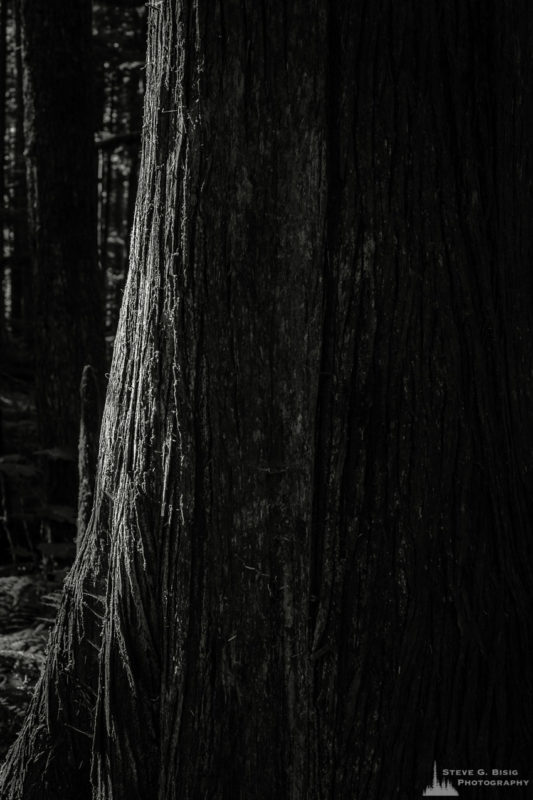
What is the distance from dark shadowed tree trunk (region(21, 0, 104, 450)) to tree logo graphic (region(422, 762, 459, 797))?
16.3 ft

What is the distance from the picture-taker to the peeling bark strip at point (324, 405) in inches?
85.1

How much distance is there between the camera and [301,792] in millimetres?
2230

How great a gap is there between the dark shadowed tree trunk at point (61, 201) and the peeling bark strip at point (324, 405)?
180 inches

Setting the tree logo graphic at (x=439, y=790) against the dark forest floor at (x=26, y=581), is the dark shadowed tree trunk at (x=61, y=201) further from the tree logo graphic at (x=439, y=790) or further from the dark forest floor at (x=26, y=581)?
the tree logo graphic at (x=439, y=790)

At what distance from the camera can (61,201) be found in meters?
6.61

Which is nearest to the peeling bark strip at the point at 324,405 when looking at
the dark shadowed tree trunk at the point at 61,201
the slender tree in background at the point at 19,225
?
the dark shadowed tree trunk at the point at 61,201

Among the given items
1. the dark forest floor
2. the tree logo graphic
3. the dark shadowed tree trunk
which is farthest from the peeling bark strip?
the dark shadowed tree trunk

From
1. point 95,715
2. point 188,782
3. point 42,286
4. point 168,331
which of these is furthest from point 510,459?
point 42,286

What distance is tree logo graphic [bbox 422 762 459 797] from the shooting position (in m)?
2.25

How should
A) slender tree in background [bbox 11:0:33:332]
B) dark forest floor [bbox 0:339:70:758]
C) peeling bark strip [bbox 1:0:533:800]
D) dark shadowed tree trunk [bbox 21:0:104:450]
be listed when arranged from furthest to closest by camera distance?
slender tree in background [bbox 11:0:33:332] → dark shadowed tree trunk [bbox 21:0:104:450] → dark forest floor [bbox 0:339:70:758] → peeling bark strip [bbox 1:0:533:800]

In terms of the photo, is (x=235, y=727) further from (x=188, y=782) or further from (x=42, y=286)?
(x=42, y=286)

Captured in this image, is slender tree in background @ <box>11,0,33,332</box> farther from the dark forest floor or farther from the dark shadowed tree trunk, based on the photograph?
the dark forest floor

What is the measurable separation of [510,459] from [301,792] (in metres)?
1.30

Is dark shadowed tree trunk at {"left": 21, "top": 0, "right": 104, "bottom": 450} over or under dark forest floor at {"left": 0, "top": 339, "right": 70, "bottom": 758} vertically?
over
